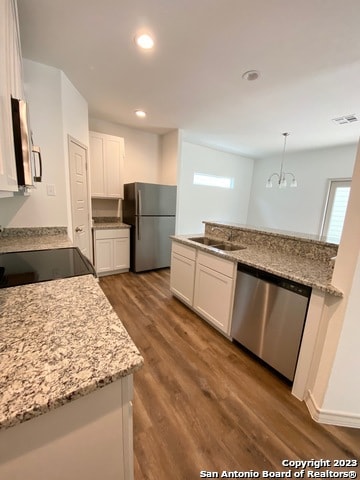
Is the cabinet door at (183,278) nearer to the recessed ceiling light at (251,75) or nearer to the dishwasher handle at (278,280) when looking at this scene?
the dishwasher handle at (278,280)

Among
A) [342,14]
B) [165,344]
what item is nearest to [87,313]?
[165,344]

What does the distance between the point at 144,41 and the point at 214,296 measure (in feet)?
7.76

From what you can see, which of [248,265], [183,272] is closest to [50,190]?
[183,272]

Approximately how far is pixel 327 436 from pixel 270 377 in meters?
0.48

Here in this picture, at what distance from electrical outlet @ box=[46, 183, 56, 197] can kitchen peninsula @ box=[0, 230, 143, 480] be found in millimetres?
1826

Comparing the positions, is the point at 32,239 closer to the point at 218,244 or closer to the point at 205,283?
the point at 205,283

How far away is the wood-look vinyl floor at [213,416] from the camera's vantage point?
1209 mm

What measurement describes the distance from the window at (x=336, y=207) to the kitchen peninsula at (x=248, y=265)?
3161 mm

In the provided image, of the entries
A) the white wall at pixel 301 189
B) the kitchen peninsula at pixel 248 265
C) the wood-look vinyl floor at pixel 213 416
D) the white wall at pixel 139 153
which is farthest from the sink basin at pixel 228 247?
the white wall at pixel 301 189

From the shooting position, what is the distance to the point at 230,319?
212 cm

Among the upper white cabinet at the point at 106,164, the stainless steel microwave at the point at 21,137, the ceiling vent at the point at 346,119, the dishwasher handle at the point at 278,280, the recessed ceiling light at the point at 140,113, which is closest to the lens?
the stainless steel microwave at the point at 21,137

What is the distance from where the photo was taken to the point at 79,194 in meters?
2.84

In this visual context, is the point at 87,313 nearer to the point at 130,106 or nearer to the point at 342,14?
the point at 342,14

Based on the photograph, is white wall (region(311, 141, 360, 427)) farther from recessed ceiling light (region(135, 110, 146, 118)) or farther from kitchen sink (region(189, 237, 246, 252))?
recessed ceiling light (region(135, 110, 146, 118))
